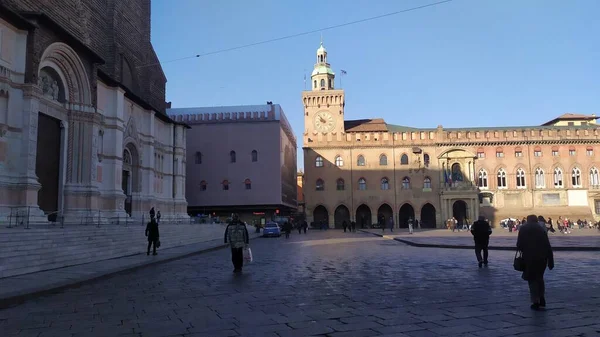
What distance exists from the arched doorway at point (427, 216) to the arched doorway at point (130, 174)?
130 feet

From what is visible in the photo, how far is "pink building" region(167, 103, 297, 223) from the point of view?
54875 millimetres

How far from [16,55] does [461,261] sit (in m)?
19.0

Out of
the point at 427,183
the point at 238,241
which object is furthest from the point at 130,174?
the point at 427,183

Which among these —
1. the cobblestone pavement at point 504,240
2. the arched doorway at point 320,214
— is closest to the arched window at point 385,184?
the arched doorway at point 320,214

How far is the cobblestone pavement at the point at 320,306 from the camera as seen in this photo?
228 inches

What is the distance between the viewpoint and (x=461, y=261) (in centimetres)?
1485

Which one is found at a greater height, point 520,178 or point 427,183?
point 520,178

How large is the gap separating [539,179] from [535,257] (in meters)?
58.8

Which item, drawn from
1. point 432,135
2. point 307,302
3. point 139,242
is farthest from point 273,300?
point 432,135

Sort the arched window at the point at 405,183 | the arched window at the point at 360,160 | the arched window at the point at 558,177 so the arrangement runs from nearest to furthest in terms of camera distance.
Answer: the arched window at the point at 558,177, the arched window at the point at 405,183, the arched window at the point at 360,160

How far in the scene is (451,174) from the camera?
196ft

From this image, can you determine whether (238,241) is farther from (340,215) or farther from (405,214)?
(405,214)

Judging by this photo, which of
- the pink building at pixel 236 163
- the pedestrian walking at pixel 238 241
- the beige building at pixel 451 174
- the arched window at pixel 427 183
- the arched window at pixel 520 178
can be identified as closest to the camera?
the pedestrian walking at pixel 238 241

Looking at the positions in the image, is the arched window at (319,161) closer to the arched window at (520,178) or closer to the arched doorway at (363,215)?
the arched doorway at (363,215)
